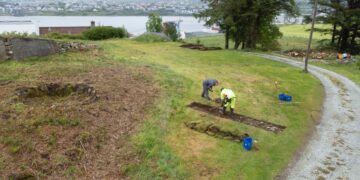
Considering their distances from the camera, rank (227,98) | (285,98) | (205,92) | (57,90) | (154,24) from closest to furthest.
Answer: (227,98)
(57,90)
(205,92)
(285,98)
(154,24)

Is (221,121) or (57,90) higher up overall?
(57,90)

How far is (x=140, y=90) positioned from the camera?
18.6 m

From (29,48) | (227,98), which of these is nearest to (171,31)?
(29,48)

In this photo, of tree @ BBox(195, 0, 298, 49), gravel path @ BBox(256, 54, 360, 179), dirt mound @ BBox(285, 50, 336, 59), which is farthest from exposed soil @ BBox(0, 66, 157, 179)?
tree @ BBox(195, 0, 298, 49)

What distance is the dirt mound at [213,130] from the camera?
45.7 ft

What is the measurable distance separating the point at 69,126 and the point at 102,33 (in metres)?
35.5

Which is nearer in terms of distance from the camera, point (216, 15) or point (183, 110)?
point (183, 110)

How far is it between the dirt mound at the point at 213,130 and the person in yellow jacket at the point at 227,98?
2.01 metres

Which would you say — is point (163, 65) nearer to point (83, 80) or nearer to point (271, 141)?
point (83, 80)

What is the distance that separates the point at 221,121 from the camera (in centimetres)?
1564

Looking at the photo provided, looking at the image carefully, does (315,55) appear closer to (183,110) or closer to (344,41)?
(344,41)

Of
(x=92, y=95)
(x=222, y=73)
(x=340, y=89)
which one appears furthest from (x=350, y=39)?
(x=92, y=95)

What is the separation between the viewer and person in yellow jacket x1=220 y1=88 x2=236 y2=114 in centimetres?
1612

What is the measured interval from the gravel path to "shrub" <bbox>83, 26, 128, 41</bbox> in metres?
32.7
